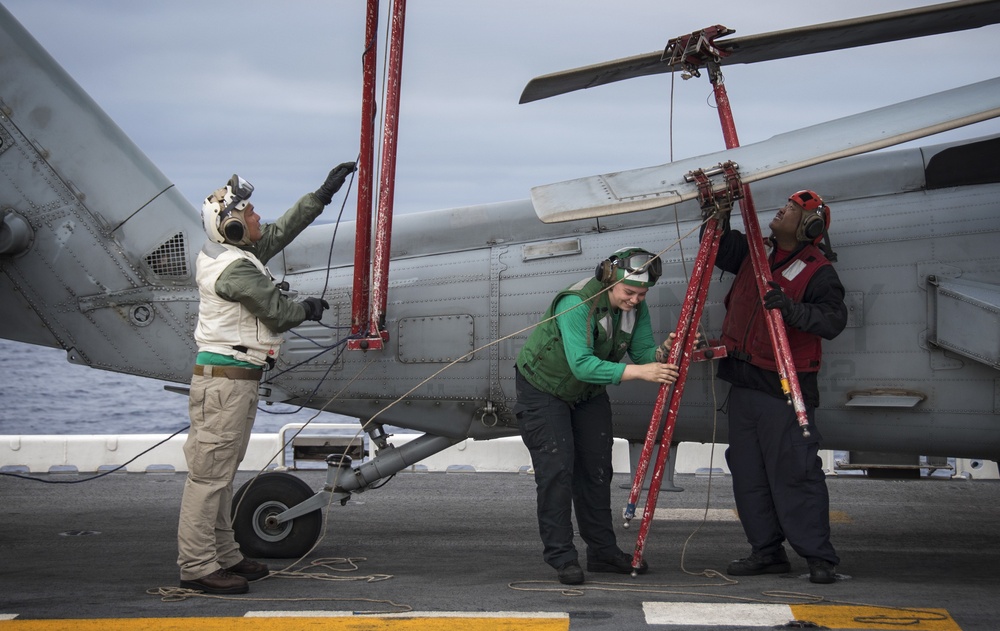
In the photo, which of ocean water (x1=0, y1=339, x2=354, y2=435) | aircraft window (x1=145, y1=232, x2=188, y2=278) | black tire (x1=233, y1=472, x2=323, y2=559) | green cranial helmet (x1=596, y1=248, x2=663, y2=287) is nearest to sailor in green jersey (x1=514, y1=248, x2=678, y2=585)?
green cranial helmet (x1=596, y1=248, x2=663, y2=287)

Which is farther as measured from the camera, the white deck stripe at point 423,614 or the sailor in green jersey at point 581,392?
the sailor in green jersey at point 581,392

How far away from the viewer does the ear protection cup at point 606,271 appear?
5.86 meters

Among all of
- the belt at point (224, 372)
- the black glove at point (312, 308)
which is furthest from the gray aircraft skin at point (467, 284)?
the belt at point (224, 372)

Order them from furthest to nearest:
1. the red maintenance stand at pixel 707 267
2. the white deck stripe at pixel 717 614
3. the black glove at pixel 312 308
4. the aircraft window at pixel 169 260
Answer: the aircraft window at pixel 169 260
the black glove at pixel 312 308
the red maintenance stand at pixel 707 267
the white deck stripe at pixel 717 614

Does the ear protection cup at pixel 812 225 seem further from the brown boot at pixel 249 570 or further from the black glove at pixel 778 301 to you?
the brown boot at pixel 249 570

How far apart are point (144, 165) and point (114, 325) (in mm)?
1219

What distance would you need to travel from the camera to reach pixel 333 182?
6363 mm

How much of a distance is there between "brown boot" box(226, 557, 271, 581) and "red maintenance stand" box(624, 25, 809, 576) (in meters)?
2.16

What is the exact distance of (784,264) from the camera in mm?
5984

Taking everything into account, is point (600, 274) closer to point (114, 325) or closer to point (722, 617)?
point (722, 617)

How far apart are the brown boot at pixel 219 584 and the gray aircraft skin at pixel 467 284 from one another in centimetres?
130

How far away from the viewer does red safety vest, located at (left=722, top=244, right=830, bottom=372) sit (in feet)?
19.3

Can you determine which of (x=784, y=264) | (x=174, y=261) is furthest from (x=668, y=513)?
(x=174, y=261)

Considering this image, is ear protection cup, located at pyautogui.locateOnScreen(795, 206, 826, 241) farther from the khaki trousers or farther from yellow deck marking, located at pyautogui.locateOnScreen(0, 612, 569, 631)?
the khaki trousers
